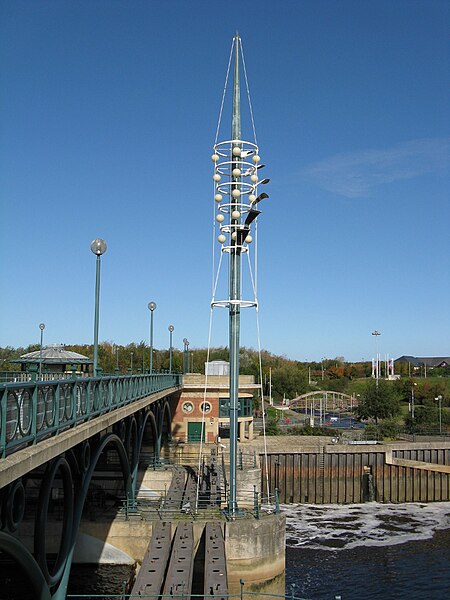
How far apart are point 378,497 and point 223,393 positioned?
49.5 ft

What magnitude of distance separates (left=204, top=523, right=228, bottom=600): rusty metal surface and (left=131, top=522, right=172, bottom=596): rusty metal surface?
1387 millimetres

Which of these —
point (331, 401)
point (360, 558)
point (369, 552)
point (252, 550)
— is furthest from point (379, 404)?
point (252, 550)

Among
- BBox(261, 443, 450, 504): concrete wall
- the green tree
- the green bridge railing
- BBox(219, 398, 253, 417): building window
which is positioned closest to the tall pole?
the green bridge railing

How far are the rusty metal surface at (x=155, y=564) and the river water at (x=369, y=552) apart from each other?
798cm

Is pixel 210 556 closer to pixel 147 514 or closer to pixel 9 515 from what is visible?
pixel 147 514

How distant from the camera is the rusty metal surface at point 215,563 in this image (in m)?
18.7

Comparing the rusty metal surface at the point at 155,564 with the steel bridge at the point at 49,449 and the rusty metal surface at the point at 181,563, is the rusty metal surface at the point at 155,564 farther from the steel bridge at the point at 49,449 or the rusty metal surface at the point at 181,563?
the steel bridge at the point at 49,449

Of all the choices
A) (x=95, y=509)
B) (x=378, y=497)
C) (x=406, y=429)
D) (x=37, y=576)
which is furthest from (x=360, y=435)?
(x=37, y=576)

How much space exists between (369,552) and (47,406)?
2870cm

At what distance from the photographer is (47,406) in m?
12.5

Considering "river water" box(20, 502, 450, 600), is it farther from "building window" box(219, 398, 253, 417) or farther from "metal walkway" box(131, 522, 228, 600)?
"building window" box(219, 398, 253, 417)

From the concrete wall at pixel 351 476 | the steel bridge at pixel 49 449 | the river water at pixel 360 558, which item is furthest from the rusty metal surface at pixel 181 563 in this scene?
the concrete wall at pixel 351 476

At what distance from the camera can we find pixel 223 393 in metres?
56.3

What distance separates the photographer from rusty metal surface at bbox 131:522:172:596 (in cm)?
1870
